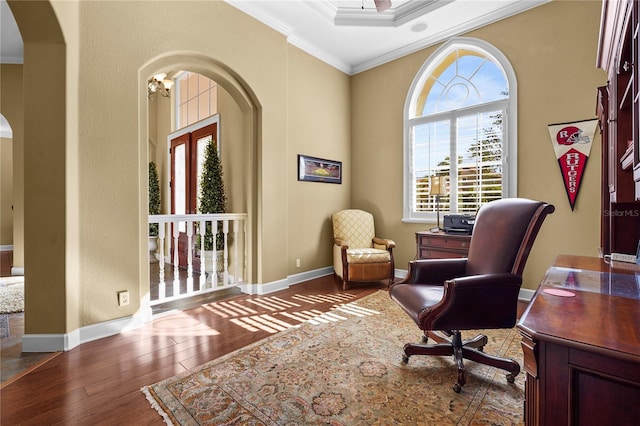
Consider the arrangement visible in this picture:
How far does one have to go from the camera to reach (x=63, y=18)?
7.33ft

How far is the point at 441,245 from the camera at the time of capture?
11.2ft

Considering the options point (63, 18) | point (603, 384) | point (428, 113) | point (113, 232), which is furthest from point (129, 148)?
point (428, 113)

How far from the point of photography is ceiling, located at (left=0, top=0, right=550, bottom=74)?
136 inches

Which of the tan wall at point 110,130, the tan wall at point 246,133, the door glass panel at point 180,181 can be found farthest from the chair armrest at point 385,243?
the door glass panel at point 180,181

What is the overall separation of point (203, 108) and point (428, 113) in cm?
357

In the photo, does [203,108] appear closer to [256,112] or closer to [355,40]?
[256,112]

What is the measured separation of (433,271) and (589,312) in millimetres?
1361

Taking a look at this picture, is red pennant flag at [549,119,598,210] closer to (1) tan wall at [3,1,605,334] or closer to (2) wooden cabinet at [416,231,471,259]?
(1) tan wall at [3,1,605,334]

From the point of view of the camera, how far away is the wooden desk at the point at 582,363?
0.67m

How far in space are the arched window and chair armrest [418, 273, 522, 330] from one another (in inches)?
81.9

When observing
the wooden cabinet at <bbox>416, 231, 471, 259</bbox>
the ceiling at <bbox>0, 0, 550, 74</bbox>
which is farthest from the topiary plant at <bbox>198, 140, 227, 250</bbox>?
the wooden cabinet at <bbox>416, 231, 471, 259</bbox>

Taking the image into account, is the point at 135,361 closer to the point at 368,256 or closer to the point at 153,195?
the point at 368,256

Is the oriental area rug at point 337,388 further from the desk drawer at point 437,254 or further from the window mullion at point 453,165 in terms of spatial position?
the window mullion at point 453,165

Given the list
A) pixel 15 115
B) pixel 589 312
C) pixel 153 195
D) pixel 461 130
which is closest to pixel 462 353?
pixel 589 312
